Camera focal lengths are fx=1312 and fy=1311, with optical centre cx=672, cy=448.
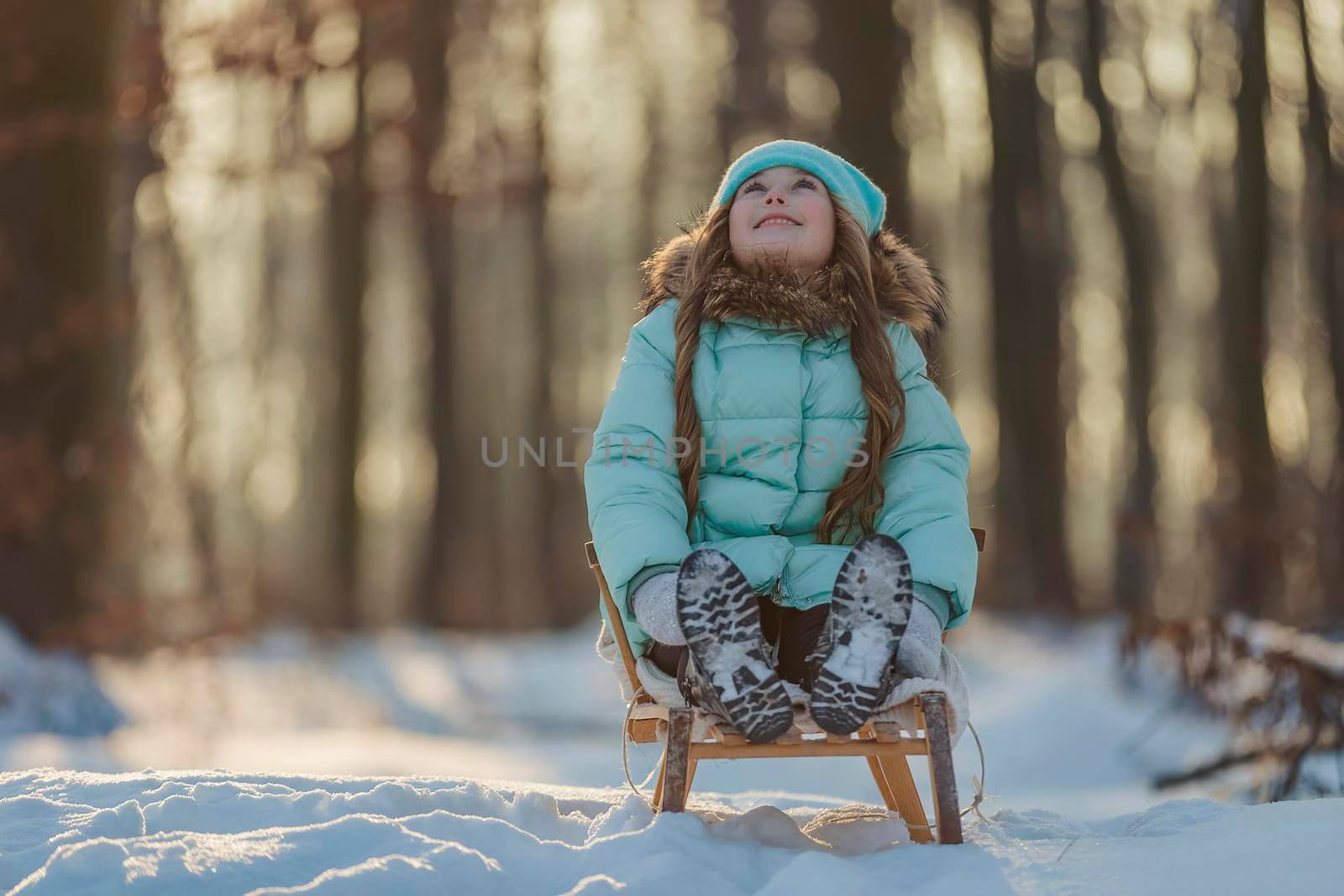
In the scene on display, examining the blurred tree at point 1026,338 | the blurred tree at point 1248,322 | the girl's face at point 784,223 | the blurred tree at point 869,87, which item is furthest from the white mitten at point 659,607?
the blurred tree at point 1026,338

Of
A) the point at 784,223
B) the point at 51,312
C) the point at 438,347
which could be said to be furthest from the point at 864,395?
the point at 438,347

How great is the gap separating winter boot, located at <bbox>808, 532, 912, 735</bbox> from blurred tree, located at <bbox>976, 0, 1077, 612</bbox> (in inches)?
396

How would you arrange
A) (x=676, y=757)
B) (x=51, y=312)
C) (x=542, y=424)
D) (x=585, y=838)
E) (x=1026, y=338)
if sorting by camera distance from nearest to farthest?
(x=676, y=757)
(x=585, y=838)
(x=51, y=312)
(x=1026, y=338)
(x=542, y=424)

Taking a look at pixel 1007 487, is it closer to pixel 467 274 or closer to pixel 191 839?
pixel 467 274

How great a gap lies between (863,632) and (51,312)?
5865 millimetres

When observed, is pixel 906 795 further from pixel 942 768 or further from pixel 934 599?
pixel 934 599

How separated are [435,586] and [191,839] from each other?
13.4m

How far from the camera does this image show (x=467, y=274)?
17.8 meters

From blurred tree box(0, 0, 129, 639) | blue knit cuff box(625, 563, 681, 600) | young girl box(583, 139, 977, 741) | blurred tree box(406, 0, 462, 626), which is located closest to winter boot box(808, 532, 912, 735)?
young girl box(583, 139, 977, 741)

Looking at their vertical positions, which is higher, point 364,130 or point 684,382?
point 364,130

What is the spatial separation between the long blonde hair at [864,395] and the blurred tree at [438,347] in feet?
38.8

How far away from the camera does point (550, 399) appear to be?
17938mm

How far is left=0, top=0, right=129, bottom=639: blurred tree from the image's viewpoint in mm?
6902

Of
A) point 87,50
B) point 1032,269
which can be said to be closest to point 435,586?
point 1032,269
